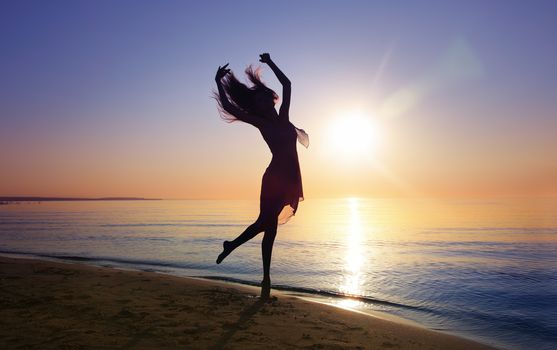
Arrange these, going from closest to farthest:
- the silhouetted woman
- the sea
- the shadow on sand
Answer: the shadow on sand
the silhouetted woman
the sea

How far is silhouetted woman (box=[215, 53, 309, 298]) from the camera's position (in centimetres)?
574

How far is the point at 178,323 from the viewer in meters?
4.69

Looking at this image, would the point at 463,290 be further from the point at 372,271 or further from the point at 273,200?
the point at 273,200

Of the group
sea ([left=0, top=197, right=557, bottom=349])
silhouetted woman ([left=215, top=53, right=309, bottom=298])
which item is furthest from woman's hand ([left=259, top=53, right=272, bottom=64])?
sea ([left=0, top=197, right=557, bottom=349])

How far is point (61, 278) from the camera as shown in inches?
322

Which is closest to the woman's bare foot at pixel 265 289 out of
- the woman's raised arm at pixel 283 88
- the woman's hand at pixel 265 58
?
the woman's raised arm at pixel 283 88

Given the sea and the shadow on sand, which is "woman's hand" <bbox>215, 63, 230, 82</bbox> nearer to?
the shadow on sand

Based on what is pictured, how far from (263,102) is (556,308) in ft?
25.6

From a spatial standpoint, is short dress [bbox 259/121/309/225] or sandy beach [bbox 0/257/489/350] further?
short dress [bbox 259/121/309/225]

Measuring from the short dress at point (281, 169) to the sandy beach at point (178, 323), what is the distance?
1.55 metres

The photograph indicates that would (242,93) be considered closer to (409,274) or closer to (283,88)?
(283,88)

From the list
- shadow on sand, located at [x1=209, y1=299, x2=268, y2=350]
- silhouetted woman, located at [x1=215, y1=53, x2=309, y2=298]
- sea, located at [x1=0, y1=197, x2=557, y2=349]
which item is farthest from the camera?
sea, located at [x1=0, y1=197, x2=557, y2=349]

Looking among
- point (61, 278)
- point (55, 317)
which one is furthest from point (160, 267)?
point (55, 317)

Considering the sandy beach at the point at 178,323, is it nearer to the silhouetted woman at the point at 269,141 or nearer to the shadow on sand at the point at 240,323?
the shadow on sand at the point at 240,323
